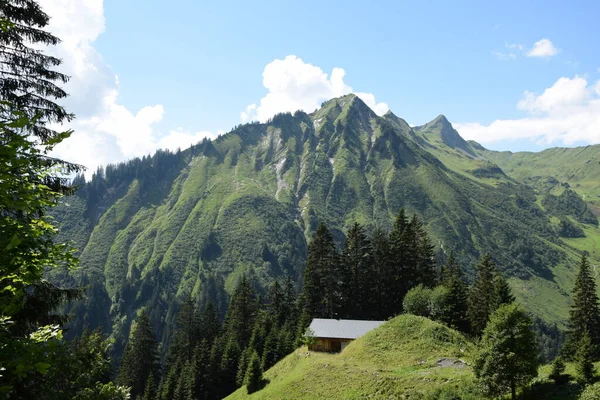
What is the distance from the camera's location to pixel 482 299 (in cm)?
6450

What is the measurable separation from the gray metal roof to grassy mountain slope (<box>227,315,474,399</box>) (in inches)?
130

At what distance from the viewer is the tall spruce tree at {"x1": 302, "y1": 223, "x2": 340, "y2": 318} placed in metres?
75.9

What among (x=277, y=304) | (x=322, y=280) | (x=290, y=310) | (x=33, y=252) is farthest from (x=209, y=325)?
(x=33, y=252)

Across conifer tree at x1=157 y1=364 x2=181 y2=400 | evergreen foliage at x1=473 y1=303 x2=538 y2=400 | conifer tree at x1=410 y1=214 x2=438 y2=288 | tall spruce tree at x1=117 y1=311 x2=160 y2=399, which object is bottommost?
conifer tree at x1=157 y1=364 x2=181 y2=400

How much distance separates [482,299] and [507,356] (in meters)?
33.7

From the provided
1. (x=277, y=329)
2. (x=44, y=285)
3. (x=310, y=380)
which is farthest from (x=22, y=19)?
(x=277, y=329)

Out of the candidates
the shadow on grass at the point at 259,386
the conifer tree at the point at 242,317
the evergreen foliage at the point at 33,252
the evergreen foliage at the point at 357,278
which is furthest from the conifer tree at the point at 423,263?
the evergreen foliage at the point at 33,252

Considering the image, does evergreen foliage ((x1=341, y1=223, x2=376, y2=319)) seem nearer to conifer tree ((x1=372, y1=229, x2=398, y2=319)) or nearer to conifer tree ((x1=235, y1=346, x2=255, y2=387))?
conifer tree ((x1=372, y1=229, x2=398, y2=319))

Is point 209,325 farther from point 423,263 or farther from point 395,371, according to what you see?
point 395,371

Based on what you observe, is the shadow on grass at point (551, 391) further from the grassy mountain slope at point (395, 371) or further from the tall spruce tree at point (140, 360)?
the tall spruce tree at point (140, 360)

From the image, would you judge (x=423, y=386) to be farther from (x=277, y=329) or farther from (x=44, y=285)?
(x=277, y=329)

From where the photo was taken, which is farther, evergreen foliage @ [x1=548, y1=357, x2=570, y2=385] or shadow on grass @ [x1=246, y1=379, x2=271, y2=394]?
shadow on grass @ [x1=246, y1=379, x2=271, y2=394]

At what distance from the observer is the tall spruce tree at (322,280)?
75.9m

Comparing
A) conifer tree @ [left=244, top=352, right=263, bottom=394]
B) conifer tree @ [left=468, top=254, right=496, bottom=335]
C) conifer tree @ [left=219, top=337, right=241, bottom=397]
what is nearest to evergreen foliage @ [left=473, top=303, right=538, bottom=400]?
conifer tree @ [left=468, top=254, right=496, bottom=335]
